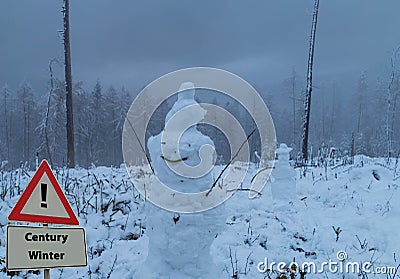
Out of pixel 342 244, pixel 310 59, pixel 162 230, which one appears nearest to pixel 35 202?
pixel 162 230

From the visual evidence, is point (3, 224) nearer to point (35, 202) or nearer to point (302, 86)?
point (35, 202)

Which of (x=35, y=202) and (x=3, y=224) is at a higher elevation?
(x=35, y=202)

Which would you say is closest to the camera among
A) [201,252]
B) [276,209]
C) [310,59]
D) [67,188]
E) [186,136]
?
[186,136]

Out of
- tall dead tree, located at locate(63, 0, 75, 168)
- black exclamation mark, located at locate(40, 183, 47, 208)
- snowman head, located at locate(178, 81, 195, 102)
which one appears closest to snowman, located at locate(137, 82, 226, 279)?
snowman head, located at locate(178, 81, 195, 102)

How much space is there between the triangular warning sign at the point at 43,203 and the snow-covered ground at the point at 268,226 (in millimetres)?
990

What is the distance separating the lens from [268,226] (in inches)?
219

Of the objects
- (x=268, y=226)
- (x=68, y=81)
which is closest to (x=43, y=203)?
(x=268, y=226)

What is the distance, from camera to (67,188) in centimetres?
705

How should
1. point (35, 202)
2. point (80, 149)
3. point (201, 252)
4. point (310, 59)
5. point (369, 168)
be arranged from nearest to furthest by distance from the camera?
point (35, 202) → point (201, 252) → point (369, 168) → point (310, 59) → point (80, 149)

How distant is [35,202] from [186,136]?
1.43 meters

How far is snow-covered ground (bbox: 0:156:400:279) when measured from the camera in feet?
13.8

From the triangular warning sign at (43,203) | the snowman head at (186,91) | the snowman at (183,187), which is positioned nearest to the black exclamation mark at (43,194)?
the triangular warning sign at (43,203)

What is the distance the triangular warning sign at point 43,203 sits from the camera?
2580 millimetres

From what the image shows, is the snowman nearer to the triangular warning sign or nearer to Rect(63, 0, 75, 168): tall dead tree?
the triangular warning sign
